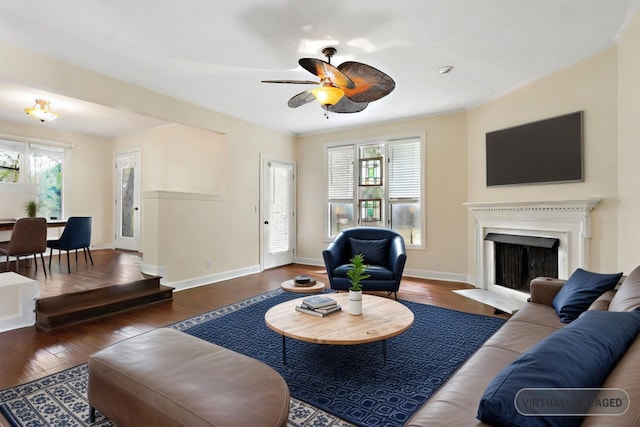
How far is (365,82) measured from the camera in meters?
2.79

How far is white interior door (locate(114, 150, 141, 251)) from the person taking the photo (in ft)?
22.7

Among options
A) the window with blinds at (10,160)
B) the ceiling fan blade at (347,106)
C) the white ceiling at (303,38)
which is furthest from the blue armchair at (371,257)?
the window with blinds at (10,160)

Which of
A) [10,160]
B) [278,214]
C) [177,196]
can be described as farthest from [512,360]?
[10,160]

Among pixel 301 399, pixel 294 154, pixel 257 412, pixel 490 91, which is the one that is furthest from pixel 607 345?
pixel 294 154

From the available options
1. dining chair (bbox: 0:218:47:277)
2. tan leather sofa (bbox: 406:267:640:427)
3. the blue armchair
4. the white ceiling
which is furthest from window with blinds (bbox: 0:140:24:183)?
tan leather sofa (bbox: 406:267:640:427)

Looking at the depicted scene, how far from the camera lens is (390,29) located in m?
2.88

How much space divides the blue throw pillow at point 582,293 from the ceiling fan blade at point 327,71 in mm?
2179

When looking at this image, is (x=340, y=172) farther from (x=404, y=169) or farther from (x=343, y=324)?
(x=343, y=324)

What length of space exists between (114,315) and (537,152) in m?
5.18

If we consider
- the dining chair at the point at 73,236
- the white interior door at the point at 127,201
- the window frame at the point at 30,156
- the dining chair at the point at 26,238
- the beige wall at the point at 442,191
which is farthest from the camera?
the white interior door at the point at 127,201

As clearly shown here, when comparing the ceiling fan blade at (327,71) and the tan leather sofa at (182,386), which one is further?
the ceiling fan blade at (327,71)

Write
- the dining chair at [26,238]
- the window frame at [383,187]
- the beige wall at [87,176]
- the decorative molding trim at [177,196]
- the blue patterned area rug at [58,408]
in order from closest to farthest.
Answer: the blue patterned area rug at [58,408] < the dining chair at [26,238] < the decorative molding trim at [177,196] < the window frame at [383,187] < the beige wall at [87,176]

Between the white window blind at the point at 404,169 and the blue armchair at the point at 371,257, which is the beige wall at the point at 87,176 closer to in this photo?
the blue armchair at the point at 371,257

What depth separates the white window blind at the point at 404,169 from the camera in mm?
5582
